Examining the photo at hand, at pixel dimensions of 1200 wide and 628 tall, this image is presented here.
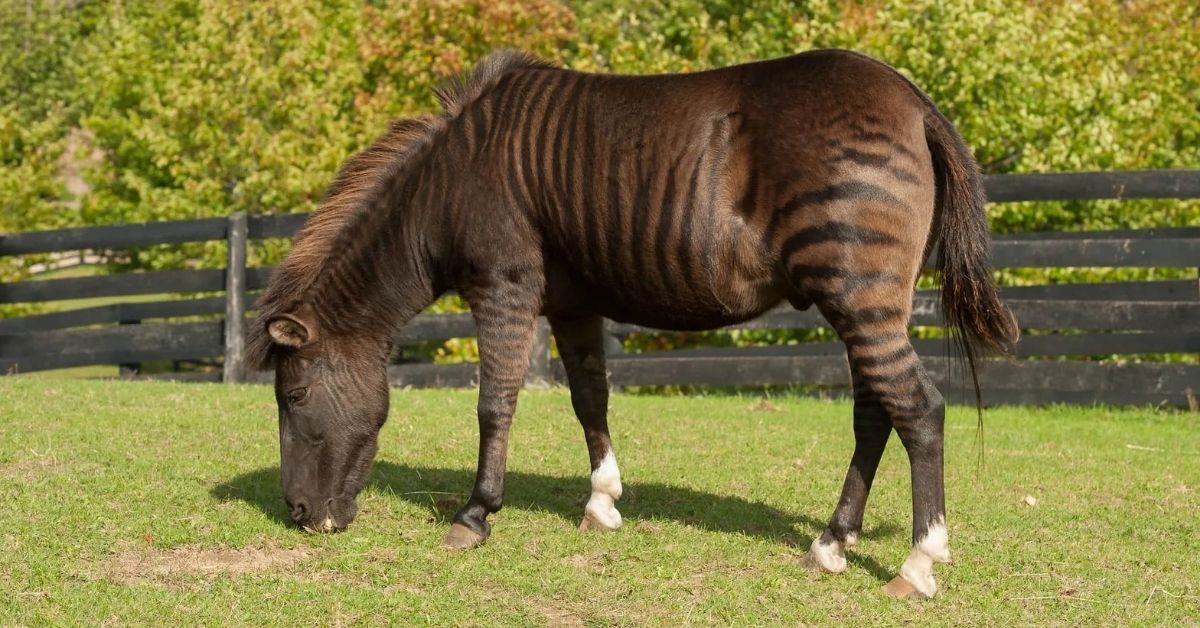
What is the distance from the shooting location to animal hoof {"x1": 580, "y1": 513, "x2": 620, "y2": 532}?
19.1ft

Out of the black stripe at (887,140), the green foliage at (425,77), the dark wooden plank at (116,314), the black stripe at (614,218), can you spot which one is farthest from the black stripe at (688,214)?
the green foliage at (425,77)

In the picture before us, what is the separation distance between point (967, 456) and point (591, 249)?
379cm

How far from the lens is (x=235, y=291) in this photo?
12.9 metres

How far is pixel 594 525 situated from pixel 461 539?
0.71 meters

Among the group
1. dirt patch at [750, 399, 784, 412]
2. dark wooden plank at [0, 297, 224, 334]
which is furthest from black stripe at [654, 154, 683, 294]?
dark wooden plank at [0, 297, 224, 334]

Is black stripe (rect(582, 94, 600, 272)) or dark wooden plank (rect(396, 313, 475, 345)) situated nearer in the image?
black stripe (rect(582, 94, 600, 272))

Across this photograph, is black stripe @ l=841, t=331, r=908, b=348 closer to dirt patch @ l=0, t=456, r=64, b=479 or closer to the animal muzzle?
the animal muzzle

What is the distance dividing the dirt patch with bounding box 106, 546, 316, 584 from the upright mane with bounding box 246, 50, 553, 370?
101 centimetres

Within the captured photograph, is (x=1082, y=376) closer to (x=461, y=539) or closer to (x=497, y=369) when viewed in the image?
(x=497, y=369)

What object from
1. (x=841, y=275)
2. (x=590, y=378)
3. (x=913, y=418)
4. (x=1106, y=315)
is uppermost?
(x=841, y=275)

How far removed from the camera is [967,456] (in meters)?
8.18

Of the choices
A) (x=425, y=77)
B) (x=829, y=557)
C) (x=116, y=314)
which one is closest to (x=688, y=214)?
(x=829, y=557)

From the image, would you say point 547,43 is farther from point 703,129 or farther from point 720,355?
point 703,129

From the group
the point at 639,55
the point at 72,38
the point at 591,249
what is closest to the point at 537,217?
the point at 591,249
